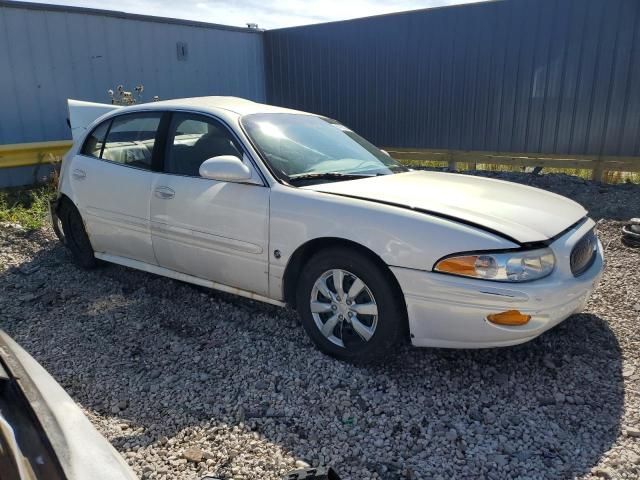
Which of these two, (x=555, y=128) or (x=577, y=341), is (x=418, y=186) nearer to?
(x=577, y=341)

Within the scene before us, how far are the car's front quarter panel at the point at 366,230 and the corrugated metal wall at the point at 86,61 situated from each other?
643 centimetres

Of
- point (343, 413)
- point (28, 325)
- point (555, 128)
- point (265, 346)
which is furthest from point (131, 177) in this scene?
point (555, 128)

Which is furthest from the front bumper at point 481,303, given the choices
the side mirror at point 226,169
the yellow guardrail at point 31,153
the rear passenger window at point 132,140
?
the yellow guardrail at point 31,153

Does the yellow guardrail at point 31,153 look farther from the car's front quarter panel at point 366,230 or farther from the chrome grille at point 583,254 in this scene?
the chrome grille at point 583,254

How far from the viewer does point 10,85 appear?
769cm

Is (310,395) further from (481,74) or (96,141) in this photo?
(481,74)

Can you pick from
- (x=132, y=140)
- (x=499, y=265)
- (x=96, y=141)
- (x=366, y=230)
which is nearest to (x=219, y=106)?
(x=132, y=140)

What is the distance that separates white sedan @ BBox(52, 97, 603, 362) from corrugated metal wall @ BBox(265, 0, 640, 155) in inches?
219

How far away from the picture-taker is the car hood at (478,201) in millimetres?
2871

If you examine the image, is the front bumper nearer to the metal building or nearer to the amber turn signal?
the amber turn signal

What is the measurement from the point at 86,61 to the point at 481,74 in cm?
666

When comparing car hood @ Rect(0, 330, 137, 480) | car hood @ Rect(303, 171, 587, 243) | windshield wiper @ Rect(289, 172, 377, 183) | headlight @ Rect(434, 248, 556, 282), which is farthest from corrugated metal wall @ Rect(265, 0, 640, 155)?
car hood @ Rect(0, 330, 137, 480)

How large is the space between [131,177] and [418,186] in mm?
2220

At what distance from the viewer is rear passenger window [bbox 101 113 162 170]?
4109 millimetres
